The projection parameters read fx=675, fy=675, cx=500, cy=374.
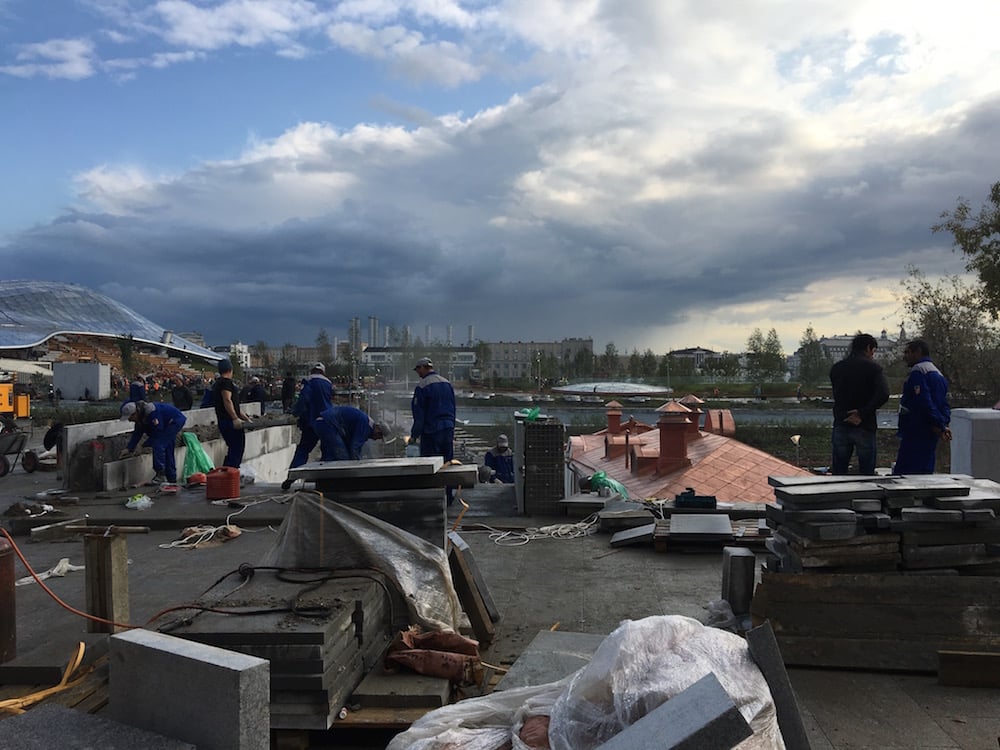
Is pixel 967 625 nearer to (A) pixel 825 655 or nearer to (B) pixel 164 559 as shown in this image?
(A) pixel 825 655

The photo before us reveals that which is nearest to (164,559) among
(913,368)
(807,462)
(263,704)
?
(263,704)

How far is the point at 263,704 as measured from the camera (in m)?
2.69

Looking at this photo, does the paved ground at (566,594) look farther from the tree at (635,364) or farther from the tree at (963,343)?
the tree at (635,364)

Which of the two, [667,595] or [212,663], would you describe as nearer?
[212,663]

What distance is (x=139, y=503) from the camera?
356 inches

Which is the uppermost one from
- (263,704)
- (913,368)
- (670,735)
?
(913,368)

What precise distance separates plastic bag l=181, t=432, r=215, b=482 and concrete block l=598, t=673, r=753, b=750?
459 inches

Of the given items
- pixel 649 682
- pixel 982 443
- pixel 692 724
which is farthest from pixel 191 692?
pixel 982 443

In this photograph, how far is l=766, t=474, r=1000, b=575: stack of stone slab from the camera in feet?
13.1

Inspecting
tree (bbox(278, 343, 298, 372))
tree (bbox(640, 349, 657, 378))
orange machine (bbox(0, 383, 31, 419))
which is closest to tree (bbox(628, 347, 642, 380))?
tree (bbox(640, 349, 657, 378))

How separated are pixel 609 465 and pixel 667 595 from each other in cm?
1269

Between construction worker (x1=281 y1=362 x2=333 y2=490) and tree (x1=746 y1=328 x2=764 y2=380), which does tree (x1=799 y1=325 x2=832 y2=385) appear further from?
construction worker (x1=281 y1=362 x2=333 y2=490)

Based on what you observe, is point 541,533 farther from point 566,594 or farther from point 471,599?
point 471,599

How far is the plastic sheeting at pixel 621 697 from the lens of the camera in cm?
251
